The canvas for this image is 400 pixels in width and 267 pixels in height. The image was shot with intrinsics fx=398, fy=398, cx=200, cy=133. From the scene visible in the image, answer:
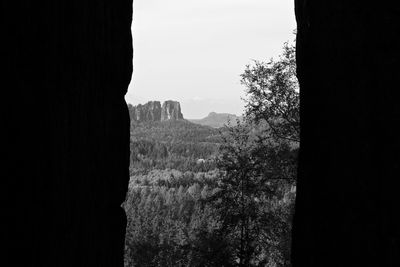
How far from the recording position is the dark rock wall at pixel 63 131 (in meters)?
4.11

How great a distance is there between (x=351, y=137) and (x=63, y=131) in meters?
3.70

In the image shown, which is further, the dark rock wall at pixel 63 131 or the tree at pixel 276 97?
the tree at pixel 276 97

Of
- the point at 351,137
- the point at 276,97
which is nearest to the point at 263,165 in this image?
the point at 276,97

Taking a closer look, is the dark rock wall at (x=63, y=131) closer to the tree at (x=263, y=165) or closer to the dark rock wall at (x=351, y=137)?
the dark rock wall at (x=351, y=137)

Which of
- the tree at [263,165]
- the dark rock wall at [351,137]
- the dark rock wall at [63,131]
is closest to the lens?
the dark rock wall at [63,131]

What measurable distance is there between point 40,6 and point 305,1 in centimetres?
415

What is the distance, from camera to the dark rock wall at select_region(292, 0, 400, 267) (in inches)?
189

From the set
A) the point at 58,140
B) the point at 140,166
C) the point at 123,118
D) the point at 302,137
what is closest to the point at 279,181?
the point at 302,137

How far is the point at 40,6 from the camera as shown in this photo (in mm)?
4398

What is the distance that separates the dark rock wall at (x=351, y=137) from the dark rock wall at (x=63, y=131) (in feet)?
9.99

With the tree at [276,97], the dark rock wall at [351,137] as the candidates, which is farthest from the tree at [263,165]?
the dark rock wall at [351,137]

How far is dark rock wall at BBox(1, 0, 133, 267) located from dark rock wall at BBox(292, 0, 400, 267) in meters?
3.05

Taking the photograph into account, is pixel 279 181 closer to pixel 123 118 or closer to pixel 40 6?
pixel 123 118

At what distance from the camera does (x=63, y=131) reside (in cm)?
483
